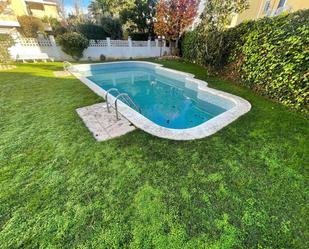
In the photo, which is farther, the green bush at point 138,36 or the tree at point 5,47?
the green bush at point 138,36

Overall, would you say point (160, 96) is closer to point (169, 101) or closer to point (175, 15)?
point (169, 101)

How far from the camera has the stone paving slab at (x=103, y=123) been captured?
3.79 metres

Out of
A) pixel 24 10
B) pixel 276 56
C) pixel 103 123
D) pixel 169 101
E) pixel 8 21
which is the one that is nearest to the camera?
pixel 103 123

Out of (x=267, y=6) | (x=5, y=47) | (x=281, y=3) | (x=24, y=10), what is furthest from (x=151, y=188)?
(x=24, y=10)

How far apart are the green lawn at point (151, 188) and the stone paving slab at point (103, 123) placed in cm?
20

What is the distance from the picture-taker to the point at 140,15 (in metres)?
19.2

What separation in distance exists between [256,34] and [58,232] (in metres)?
9.03

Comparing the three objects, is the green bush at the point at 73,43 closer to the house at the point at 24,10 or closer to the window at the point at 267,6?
the house at the point at 24,10

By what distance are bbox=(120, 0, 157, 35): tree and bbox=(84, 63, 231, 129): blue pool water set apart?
379 inches

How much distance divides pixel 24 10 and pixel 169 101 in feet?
A: 95.4

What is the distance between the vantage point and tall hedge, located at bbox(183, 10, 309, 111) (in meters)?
5.07

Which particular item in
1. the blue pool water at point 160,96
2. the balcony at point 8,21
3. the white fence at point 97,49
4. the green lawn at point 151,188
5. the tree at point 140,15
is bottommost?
the blue pool water at point 160,96

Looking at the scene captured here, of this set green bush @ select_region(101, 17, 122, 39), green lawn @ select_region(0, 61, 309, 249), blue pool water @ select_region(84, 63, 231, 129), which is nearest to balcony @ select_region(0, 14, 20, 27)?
green bush @ select_region(101, 17, 122, 39)

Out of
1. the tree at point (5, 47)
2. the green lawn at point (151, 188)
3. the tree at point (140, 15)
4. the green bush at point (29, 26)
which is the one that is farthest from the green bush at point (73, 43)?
the green lawn at point (151, 188)
